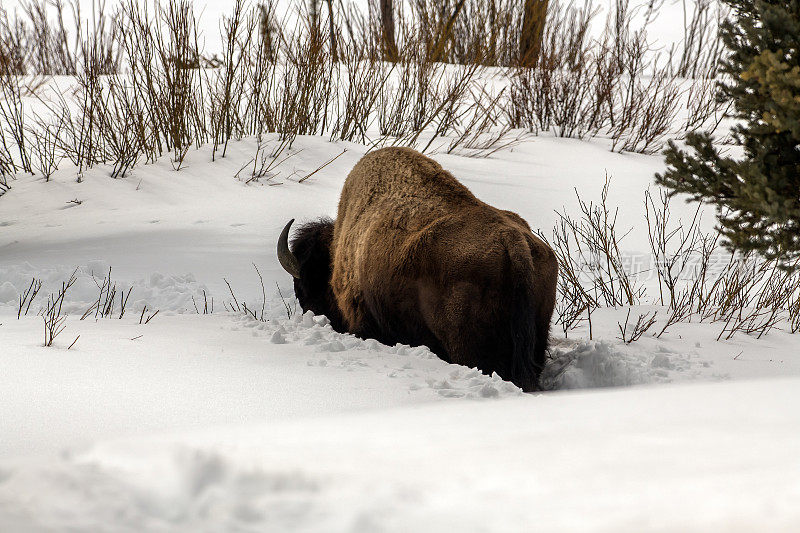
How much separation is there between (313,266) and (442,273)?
65.8 inches

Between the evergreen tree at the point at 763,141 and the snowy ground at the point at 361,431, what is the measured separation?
0.66 meters

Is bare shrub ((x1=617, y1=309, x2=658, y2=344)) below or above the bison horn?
below

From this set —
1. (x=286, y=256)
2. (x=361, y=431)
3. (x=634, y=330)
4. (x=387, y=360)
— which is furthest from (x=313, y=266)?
(x=361, y=431)

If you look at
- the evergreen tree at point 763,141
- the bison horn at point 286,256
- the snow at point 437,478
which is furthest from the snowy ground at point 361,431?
the evergreen tree at point 763,141

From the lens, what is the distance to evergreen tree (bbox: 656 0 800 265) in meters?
2.77

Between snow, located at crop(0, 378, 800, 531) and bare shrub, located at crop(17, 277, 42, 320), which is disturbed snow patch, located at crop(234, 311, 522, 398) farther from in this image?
bare shrub, located at crop(17, 277, 42, 320)

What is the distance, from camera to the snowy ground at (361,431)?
1392mm

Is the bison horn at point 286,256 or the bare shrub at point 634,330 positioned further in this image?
the bison horn at point 286,256

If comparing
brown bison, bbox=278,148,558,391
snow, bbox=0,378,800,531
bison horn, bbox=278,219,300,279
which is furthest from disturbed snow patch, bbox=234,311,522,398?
snow, bbox=0,378,800,531

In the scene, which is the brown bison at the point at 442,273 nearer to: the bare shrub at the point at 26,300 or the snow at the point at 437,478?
the snow at the point at 437,478

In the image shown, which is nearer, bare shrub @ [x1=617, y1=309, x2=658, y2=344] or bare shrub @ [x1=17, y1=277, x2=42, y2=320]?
bare shrub @ [x1=17, y1=277, x2=42, y2=320]

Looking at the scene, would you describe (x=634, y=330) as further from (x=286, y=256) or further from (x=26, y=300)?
(x=26, y=300)

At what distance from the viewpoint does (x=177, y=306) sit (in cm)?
525

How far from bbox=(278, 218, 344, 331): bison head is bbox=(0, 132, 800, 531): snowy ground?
1.76ft
